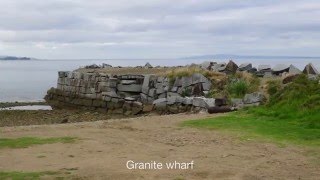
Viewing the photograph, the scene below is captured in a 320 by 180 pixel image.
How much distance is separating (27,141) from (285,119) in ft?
22.2

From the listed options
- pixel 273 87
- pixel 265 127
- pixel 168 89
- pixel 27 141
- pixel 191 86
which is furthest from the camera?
pixel 168 89

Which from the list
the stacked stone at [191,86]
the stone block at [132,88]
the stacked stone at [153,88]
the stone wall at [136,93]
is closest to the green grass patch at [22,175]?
the stone wall at [136,93]

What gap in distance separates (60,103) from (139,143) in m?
20.8

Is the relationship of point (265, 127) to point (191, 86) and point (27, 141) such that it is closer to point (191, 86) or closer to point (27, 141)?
point (27, 141)

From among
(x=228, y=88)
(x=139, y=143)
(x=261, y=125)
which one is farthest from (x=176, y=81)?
(x=139, y=143)

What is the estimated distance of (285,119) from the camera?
13508 mm

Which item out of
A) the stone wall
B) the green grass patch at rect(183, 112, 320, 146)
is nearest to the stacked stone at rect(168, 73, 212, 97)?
the stone wall

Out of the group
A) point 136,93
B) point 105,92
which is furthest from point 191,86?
point 105,92

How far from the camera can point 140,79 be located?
2506 cm

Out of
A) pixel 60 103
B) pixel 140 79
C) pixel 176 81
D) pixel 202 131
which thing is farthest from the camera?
pixel 60 103

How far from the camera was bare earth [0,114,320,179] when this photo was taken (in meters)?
7.56

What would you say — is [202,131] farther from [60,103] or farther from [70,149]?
[60,103]

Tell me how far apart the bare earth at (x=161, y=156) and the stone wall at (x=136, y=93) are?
7005 mm

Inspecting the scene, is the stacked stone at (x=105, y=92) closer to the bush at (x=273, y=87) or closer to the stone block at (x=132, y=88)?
the stone block at (x=132, y=88)
